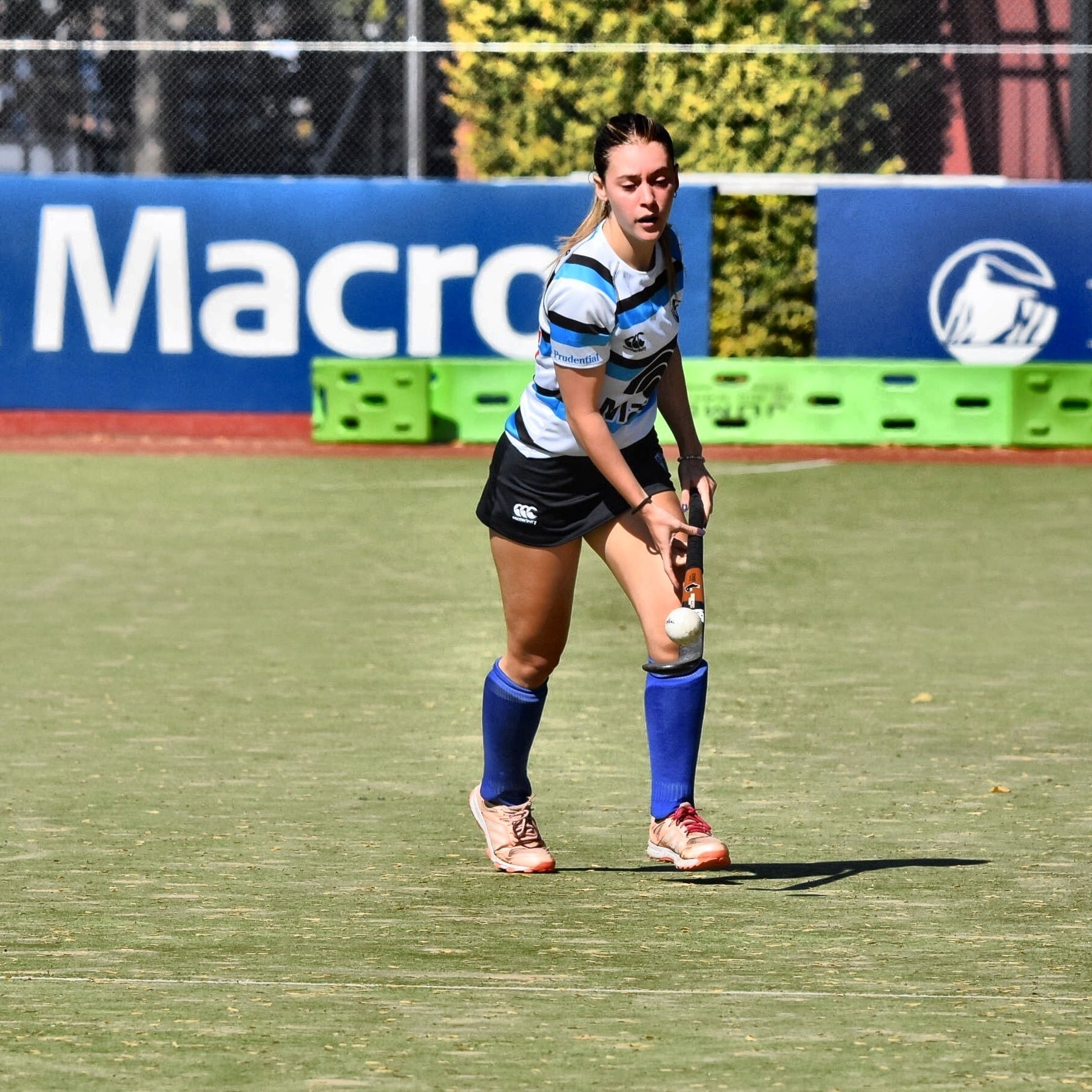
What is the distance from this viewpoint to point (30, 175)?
66.7 feet

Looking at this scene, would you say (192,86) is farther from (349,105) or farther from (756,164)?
(756,164)

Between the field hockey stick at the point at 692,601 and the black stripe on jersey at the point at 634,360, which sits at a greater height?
the black stripe on jersey at the point at 634,360

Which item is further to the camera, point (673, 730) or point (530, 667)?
point (530, 667)

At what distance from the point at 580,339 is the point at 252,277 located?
49.0 ft

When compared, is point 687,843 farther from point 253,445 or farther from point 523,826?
point 253,445

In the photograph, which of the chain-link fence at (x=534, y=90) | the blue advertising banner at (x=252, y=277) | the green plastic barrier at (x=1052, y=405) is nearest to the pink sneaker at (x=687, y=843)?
the green plastic barrier at (x=1052, y=405)

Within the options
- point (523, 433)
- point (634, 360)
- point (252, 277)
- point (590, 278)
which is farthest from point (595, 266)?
point (252, 277)

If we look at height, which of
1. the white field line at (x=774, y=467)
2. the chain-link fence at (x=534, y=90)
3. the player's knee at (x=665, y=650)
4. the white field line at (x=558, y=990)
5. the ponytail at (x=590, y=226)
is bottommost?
the white field line at (x=774, y=467)

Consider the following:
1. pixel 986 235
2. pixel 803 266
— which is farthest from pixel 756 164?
pixel 986 235

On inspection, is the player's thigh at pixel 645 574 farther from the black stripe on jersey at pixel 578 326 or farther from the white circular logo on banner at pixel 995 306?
the white circular logo on banner at pixel 995 306

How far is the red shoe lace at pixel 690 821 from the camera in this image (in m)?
6.05

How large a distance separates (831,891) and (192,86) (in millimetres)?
18564

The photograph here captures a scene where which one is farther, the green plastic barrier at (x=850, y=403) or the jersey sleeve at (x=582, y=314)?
the green plastic barrier at (x=850, y=403)

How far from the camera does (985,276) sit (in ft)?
66.7
